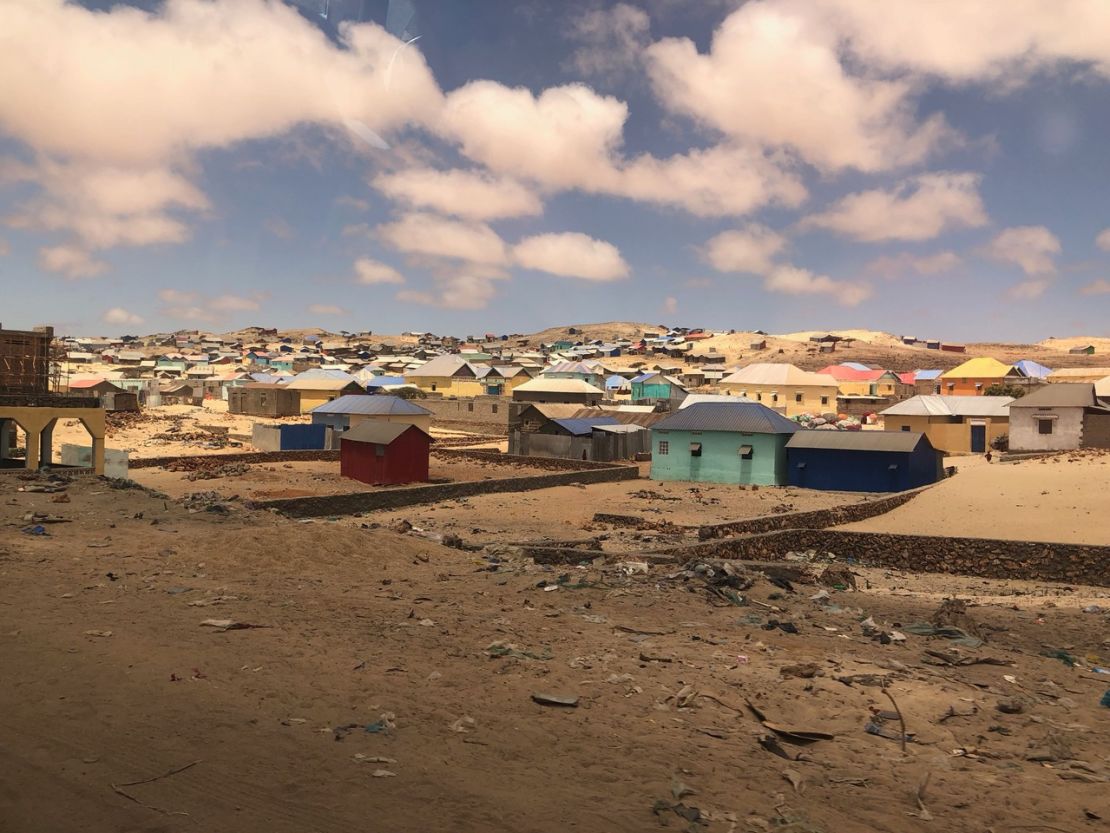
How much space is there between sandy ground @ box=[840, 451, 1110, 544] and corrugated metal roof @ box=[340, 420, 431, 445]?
1740 centimetres

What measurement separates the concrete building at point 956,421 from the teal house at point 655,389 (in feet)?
94.9

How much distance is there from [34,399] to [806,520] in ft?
78.4

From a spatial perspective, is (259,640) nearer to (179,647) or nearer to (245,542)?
(179,647)

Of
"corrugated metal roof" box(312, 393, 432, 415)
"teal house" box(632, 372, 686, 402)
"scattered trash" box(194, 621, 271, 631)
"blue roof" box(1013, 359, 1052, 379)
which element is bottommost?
"scattered trash" box(194, 621, 271, 631)

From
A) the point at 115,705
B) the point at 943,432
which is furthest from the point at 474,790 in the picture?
the point at 943,432

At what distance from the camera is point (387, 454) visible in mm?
32031

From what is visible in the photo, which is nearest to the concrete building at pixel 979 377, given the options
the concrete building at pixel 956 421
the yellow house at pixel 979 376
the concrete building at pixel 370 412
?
the yellow house at pixel 979 376

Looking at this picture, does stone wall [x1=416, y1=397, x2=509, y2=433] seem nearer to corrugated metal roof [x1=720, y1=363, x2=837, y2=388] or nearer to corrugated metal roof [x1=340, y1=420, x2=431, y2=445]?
corrugated metal roof [x1=720, y1=363, x2=837, y2=388]

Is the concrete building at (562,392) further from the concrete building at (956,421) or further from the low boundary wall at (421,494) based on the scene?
the low boundary wall at (421,494)

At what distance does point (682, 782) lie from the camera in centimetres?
608

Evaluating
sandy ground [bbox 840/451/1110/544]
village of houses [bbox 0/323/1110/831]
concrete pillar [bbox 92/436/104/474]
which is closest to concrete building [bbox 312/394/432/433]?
village of houses [bbox 0/323/1110/831]

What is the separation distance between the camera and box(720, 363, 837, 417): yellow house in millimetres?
67875

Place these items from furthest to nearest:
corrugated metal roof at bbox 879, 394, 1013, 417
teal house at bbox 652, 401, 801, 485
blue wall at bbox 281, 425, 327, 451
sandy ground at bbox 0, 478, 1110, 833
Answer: corrugated metal roof at bbox 879, 394, 1013, 417 → blue wall at bbox 281, 425, 327, 451 → teal house at bbox 652, 401, 801, 485 → sandy ground at bbox 0, 478, 1110, 833

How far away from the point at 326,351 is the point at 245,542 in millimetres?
148603
